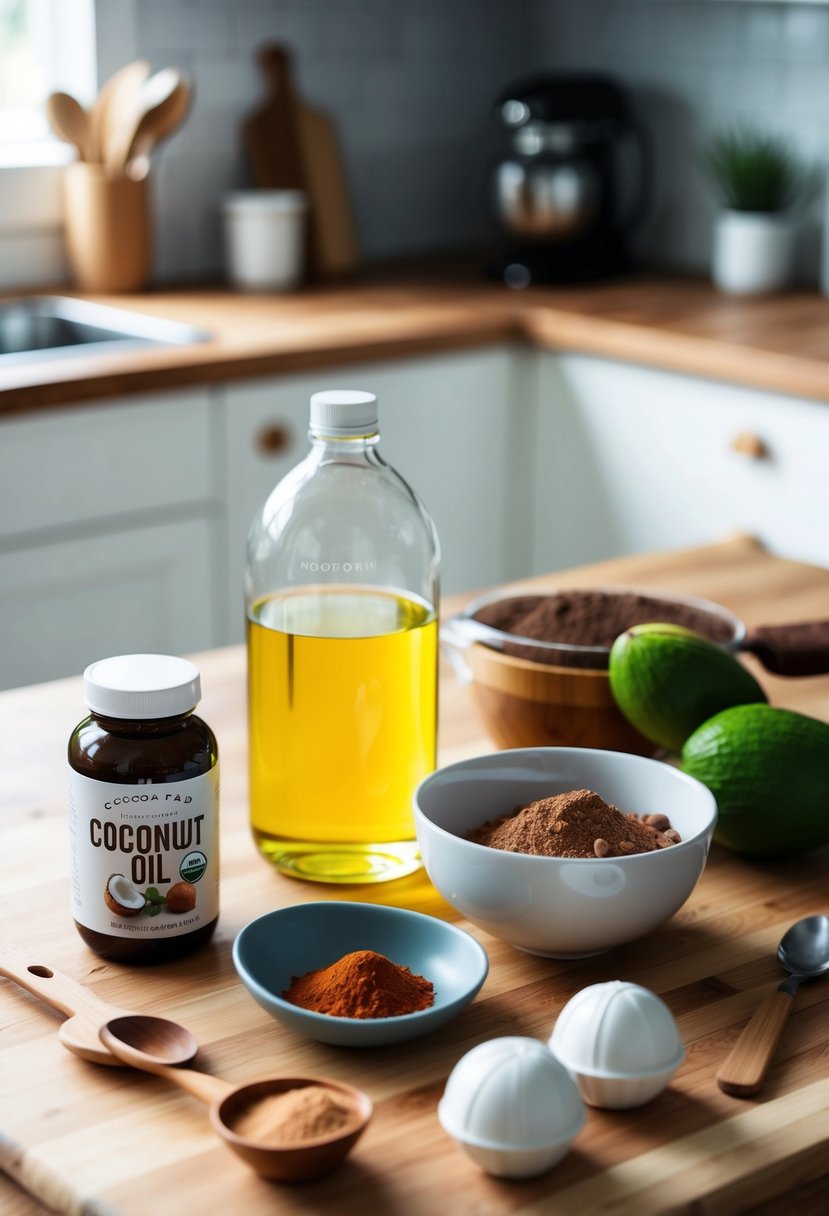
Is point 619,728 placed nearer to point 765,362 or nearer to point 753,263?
point 765,362

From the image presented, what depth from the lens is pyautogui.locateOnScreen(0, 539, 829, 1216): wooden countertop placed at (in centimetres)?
67

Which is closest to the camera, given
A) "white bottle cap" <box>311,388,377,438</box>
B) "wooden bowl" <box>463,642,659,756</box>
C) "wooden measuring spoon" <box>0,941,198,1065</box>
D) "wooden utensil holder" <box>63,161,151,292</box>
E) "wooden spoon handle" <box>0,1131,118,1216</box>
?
"wooden spoon handle" <box>0,1131,118,1216</box>

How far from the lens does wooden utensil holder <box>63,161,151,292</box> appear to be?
9.16ft

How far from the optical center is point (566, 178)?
2.91 meters

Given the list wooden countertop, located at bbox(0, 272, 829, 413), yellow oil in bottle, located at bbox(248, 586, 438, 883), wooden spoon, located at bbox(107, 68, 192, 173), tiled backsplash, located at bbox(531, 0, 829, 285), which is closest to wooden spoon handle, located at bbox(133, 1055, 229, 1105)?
yellow oil in bottle, located at bbox(248, 586, 438, 883)

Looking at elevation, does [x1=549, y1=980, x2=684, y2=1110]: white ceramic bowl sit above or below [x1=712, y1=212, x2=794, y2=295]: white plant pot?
below

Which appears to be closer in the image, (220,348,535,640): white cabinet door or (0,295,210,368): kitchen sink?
(220,348,535,640): white cabinet door

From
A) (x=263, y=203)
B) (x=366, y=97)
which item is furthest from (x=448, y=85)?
(x=263, y=203)

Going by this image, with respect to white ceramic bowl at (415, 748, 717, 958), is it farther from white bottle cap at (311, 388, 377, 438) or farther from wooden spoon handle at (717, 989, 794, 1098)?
white bottle cap at (311, 388, 377, 438)

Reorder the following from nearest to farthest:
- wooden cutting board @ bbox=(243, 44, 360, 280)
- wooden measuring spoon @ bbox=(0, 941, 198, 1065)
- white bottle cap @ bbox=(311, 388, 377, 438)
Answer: wooden measuring spoon @ bbox=(0, 941, 198, 1065)
white bottle cap @ bbox=(311, 388, 377, 438)
wooden cutting board @ bbox=(243, 44, 360, 280)

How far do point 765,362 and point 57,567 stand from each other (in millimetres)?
1084

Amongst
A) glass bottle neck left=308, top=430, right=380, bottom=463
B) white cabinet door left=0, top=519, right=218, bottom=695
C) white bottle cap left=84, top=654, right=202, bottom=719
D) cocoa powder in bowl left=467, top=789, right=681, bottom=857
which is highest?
glass bottle neck left=308, top=430, right=380, bottom=463

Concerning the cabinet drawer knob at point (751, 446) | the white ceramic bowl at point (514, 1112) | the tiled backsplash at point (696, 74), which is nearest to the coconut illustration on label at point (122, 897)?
the white ceramic bowl at point (514, 1112)

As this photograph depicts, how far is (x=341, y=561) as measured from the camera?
3.15 ft
